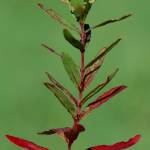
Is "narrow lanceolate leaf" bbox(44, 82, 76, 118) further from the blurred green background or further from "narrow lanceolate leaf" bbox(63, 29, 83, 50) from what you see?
the blurred green background

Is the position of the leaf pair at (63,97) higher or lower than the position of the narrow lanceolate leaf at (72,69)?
lower

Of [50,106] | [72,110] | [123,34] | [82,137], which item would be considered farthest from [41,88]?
[72,110]

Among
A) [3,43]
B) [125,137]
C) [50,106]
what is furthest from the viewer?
[3,43]

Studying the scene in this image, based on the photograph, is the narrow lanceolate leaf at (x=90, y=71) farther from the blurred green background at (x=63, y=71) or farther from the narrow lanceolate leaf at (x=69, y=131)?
the blurred green background at (x=63, y=71)

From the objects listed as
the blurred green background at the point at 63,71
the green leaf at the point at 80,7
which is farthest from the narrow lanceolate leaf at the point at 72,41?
the blurred green background at the point at 63,71

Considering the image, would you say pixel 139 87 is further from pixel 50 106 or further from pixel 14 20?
pixel 14 20

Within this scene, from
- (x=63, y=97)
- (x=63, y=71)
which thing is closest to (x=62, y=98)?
(x=63, y=97)
